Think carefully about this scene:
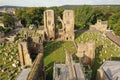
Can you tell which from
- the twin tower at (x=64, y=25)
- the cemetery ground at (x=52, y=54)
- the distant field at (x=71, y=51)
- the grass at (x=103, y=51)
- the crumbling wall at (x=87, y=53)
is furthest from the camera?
the twin tower at (x=64, y=25)

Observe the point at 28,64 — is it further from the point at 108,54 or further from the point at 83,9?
the point at 83,9

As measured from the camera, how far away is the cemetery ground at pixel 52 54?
28.8 m

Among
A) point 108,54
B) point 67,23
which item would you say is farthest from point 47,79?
point 67,23

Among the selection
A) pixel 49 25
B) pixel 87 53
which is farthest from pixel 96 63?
pixel 49 25

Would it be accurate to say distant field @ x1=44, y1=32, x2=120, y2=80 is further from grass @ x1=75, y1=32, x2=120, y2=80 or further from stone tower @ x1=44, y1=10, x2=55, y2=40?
stone tower @ x1=44, y1=10, x2=55, y2=40

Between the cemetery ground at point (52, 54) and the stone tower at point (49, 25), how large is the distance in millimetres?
2388

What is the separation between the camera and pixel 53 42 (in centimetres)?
4678

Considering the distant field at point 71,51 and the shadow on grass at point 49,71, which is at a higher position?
the shadow on grass at point 49,71

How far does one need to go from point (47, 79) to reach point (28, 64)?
17.8ft

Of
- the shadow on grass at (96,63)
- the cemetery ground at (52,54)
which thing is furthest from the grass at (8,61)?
the shadow on grass at (96,63)

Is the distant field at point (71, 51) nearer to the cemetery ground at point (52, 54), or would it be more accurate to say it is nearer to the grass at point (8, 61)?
the cemetery ground at point (52, 54)

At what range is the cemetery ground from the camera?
28844 mm

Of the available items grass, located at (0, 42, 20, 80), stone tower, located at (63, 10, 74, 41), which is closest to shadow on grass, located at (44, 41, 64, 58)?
stone tower, located at (63, 10, 74, 41)

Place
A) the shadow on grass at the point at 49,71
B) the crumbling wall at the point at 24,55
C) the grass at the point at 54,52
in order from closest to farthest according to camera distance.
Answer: the shadow on grass at the point at 49,71
the crumbling wall at the point at 24,55
the grass at the point at 54,52
